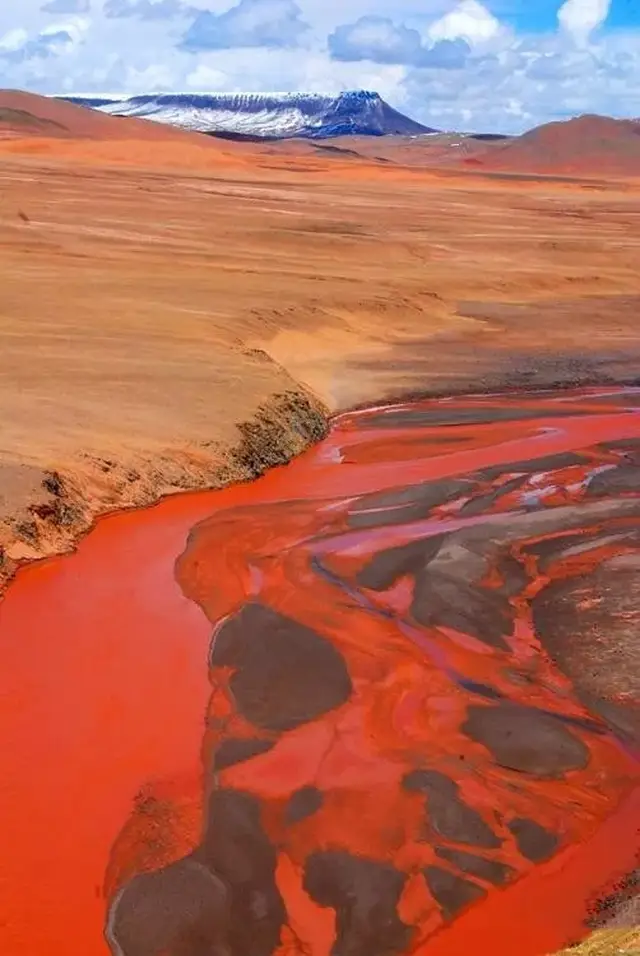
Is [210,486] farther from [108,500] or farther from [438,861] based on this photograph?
[438,861]

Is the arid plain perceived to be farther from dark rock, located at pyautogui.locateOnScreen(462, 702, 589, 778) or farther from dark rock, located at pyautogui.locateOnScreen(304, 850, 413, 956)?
dark rock, located at pyautogui.locateOnScreen(304, 850, 413, 956)

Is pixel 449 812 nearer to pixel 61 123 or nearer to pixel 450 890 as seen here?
pixel 450 890

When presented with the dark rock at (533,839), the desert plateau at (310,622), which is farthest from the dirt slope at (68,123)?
the dark rock at (533,839)

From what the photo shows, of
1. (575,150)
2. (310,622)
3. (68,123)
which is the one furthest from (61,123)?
(310,622)

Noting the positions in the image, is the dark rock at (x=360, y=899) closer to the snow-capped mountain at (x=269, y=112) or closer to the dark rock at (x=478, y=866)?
the dark rock at (x=478, y=866)

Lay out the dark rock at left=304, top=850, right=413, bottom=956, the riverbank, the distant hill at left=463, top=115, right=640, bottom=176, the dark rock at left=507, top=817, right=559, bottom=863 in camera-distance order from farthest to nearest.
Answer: the distant hill at left=463, top=115, right=640, bottom=176
the riverbank
the dark rock at left=507, top=817, right=559, bottom=863
the dark rock at left=304, top=850, right=413, bottom=956

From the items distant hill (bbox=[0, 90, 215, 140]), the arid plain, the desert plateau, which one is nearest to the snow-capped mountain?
distant hill (bbox=[0, 90, 215, 140])
